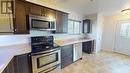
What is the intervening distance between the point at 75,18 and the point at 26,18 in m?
2.95

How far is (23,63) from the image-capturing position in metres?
1.93

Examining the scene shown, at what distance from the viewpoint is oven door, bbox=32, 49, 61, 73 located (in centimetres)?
213

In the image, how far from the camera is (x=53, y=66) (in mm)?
2541

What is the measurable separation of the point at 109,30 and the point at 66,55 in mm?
3785

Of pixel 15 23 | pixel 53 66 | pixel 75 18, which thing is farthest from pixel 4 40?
pixel 75 18

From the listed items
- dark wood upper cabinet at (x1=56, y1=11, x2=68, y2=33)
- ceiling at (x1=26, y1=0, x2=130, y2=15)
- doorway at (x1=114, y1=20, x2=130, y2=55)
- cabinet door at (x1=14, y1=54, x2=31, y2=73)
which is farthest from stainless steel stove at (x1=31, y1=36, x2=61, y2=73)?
doorway at (x1=114, y1=20, x2=130, y2=55)

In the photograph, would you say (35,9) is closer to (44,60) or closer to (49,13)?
(49,13)

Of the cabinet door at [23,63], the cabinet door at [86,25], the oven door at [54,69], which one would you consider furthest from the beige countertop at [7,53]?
the cabinet door at [86,25]

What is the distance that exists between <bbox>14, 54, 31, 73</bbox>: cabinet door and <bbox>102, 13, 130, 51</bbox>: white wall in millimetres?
5112

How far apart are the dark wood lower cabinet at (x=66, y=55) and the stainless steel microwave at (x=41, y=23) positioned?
85 centimetres

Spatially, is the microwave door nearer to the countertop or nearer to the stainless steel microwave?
the stainless steel microwave

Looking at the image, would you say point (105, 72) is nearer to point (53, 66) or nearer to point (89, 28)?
point (53, 66)

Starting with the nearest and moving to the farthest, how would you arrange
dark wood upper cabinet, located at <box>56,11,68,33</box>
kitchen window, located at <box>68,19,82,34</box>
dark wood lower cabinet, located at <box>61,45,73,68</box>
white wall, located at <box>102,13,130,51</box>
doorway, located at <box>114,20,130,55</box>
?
dark wood lower cabinet, located at <box>61,45,73,68</box> < dark wood upper cabinet, located at <box>56,11,68,33</box> < kitchen window, located at <box>68,19,82,34</box> < doorway, located at <box>114,20,130,55</box> < white wall, located at <box>102,13,130,51</box>

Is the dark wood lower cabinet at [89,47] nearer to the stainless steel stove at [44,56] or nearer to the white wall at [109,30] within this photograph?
the white wall at [109,30]
